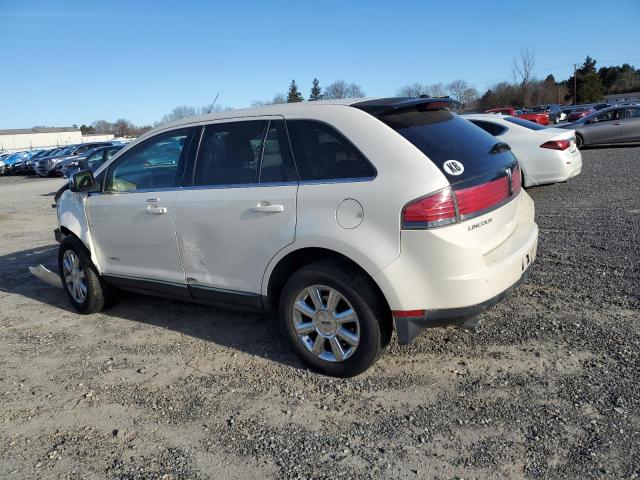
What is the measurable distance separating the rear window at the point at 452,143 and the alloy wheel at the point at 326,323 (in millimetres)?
1072

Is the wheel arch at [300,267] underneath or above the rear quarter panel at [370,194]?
underneath

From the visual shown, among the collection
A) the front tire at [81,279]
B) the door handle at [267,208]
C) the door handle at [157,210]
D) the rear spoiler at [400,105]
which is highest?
the rear spoiler at [400,105]

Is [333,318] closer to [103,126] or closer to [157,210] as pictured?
[157,210]

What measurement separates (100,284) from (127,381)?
1.65 metres

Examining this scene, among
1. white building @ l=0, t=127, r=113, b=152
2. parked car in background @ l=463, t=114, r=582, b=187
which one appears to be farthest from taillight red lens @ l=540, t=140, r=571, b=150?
white building @ l=0, t=127, r=113, b=152

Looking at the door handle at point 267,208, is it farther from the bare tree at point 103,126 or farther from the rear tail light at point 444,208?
the bare tree at point 103,126

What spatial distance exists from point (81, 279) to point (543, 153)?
25.4ft

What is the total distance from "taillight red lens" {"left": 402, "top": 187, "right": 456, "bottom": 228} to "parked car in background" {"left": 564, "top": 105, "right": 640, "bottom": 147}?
1702 cm

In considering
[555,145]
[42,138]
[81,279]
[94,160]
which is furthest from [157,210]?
[42,138]

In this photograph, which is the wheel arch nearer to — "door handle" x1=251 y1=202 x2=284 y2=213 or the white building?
"door handle" x1=251 y1=202 x2=284 y2=213

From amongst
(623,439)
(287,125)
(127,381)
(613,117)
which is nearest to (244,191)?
(287,125)

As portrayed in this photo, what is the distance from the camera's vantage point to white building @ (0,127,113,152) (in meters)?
89.3

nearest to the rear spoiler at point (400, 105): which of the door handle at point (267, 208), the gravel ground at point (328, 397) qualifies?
the door handle at point (267, 208)

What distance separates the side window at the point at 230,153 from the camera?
3.86 m
